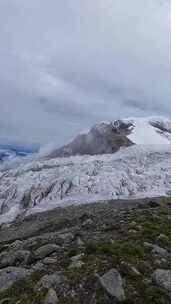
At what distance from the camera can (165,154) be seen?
254ft

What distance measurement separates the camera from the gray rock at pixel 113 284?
9.30m

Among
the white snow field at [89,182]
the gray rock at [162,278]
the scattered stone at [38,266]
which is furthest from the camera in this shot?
the white snow field at [89,182]

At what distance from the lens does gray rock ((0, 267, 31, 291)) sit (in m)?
10.1

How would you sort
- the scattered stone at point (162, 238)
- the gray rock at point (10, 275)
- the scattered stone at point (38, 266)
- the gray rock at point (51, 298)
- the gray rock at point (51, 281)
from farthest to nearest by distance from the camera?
the scattered stone at point (162, 238)
the scattered stone at point (38, 266)
the gray rock at point (10, 275)
the gray rock at point (51, 281)
the gray rock at point (51, 298)

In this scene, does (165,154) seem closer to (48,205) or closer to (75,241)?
(48,205)

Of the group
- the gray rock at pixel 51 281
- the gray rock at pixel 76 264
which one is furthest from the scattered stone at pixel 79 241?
the gray rock at pixel 51 281

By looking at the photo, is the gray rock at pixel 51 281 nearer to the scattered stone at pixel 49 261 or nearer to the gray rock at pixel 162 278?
the scattered stone at pixel 49 261

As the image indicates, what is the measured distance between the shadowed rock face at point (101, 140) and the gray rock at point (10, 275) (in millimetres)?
88204

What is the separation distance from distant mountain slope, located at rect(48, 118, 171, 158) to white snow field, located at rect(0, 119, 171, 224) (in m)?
18.9

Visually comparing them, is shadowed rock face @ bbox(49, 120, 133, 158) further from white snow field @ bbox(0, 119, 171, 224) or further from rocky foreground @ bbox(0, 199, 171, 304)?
rocky foreground @ bbox(0, 199, 171, 304)

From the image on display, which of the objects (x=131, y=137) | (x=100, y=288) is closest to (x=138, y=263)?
(x=100, y=288)

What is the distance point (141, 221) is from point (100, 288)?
7646 mm

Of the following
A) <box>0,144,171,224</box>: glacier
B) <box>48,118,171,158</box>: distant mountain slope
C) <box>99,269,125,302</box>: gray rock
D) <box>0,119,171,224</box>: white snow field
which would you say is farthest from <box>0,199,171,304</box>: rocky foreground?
<box>48,118,171,158</box>: distant mountain slope

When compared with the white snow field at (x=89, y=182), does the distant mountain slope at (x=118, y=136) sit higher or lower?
higher
